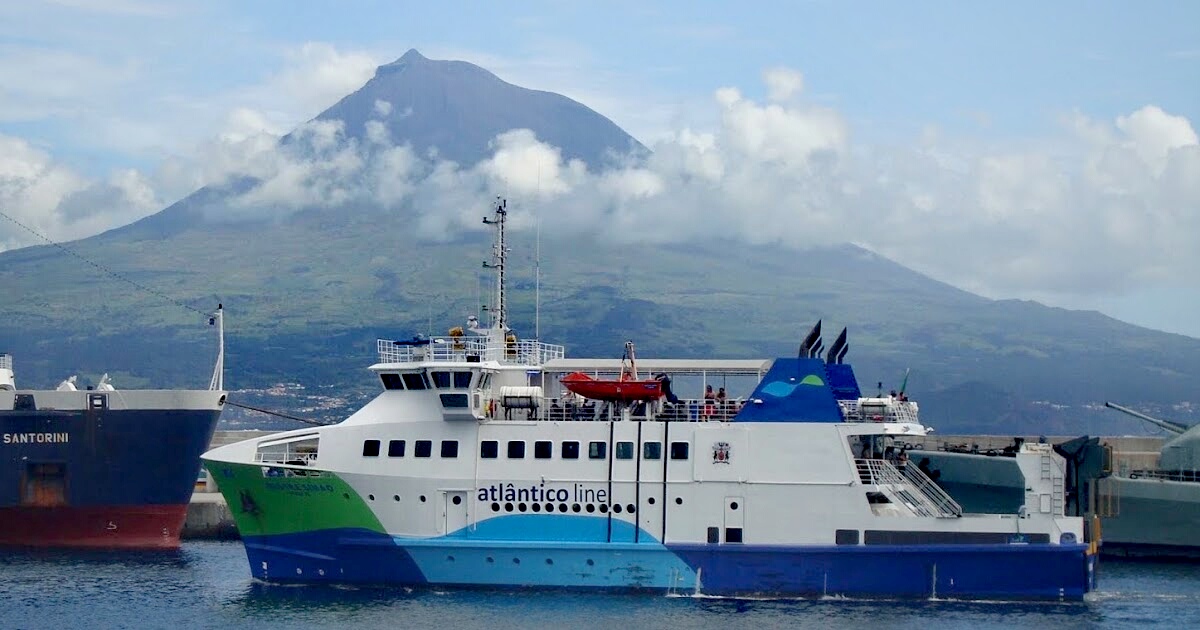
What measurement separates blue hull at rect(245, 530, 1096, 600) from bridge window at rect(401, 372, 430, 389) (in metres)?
2.72

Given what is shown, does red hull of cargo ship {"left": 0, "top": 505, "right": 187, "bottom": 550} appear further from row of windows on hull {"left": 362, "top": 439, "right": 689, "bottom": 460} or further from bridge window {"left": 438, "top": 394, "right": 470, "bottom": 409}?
bridge window {"left": 438, "top": 394, "right": 470, "bottom": 409}

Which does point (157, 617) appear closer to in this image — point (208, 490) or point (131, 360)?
point (208, 490)

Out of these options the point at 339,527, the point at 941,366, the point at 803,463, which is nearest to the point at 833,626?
the point at 803,463

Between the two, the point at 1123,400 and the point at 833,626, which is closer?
the point at 833,626

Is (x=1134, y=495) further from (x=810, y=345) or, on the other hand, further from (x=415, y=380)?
(x=415, y=380)

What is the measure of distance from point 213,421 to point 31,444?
4.07 meters

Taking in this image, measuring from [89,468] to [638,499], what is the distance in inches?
599

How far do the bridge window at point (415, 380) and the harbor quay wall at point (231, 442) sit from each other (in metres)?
11.0

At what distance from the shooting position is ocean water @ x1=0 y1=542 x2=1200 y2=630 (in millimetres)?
24812

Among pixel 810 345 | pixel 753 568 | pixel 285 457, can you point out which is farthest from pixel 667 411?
pixel 285 457

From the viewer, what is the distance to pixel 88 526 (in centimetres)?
3594

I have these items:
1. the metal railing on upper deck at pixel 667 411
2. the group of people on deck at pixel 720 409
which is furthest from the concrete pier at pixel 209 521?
the group of people on deck at pixel 720 409

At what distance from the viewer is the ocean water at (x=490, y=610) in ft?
81.4

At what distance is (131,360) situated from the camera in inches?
4921
